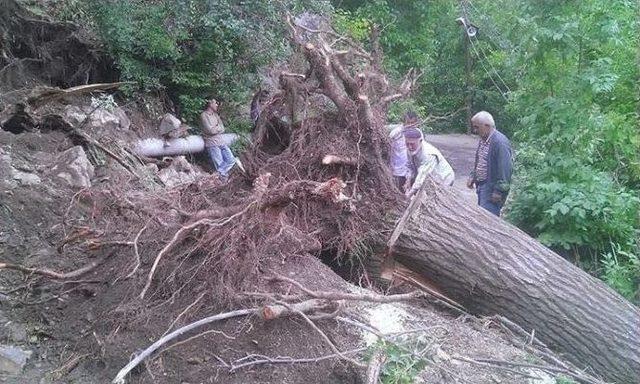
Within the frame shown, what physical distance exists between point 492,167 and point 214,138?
5018mm

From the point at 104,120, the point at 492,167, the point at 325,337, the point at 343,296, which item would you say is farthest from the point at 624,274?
the point at 104,120

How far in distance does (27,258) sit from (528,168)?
5.26m

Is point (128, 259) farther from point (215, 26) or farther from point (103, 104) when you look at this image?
point (215, 26)

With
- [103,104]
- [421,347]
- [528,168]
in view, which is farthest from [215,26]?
[421,347]

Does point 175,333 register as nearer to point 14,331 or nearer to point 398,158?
point 14,331

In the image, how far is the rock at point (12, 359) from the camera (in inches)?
160

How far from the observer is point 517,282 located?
184 inches

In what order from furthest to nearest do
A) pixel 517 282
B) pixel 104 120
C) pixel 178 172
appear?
pixel 178 172 → pixel 104 120 → pixel 517 282

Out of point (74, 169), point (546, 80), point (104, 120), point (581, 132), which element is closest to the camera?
point (74, 169)

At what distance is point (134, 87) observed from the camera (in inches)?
407

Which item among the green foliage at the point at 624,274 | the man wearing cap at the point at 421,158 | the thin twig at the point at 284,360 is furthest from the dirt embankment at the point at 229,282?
the green foliage at the point at 624,274

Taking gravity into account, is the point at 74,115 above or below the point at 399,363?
below

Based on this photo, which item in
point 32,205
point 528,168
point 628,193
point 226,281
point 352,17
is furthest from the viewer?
point 352,17

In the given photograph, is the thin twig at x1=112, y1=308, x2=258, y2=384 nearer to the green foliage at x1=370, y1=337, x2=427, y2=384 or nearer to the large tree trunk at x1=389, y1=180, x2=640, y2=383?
the green foliage at x1=370, y1=337, x2=427, y2=384
